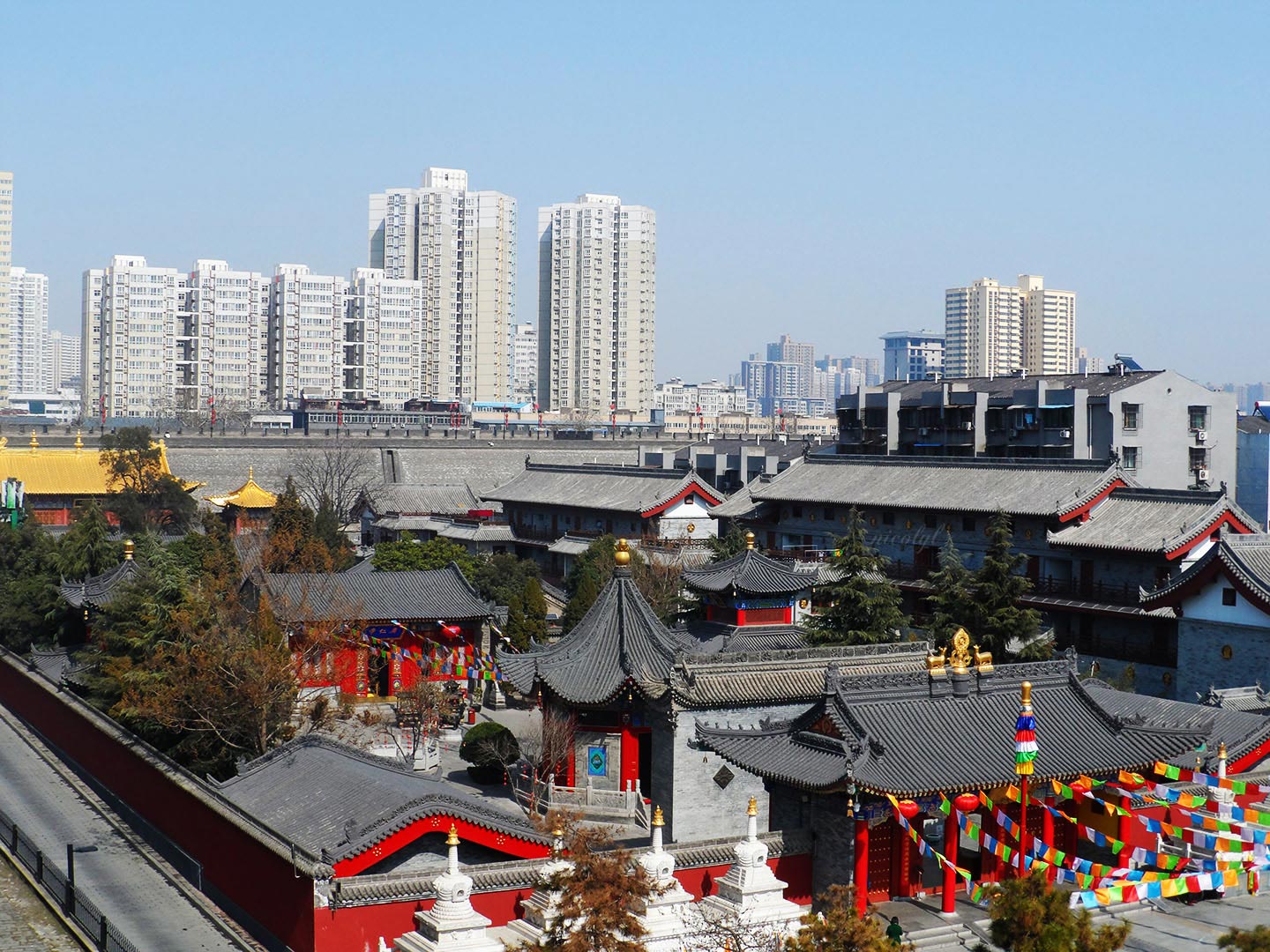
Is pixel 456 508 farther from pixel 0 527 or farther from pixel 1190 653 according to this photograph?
pixel 1190 653

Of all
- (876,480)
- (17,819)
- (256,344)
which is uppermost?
(256,344)

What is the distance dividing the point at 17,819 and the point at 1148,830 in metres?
21.6

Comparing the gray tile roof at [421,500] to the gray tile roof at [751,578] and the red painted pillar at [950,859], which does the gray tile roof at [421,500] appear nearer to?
the gray tile roof at [751,578]

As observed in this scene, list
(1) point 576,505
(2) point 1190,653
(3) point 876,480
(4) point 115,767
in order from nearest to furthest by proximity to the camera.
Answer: (4) point 115,767 < (2) point 1190,653 < (3) point 876,480 < (1) point 576,505

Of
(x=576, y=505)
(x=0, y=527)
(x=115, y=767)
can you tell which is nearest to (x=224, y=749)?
(x=115, y=767)

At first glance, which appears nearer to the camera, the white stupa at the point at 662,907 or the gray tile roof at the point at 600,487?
the white stupa at the point at 662,907

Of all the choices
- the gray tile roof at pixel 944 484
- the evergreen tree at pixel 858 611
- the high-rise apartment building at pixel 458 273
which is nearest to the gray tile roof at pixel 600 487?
the gray tile roof at pixel 944 484

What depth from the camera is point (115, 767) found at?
103ft

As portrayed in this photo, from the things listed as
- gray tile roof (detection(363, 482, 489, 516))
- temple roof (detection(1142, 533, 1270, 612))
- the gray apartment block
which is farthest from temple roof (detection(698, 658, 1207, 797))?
gray tile roof (detection(363, 482, 489, 516))

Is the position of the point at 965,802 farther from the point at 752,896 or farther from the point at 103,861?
the point at 103,861

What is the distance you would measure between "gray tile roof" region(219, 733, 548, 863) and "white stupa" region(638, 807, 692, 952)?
348 centimetres

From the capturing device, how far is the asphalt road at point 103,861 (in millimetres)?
22047

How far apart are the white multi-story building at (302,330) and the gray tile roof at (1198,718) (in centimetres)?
11566

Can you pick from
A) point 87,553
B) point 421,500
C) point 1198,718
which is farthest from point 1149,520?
point 421,500
